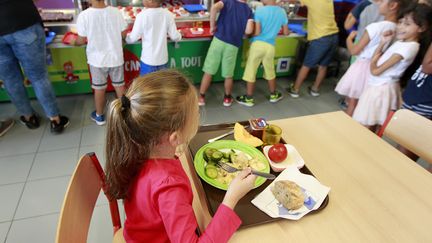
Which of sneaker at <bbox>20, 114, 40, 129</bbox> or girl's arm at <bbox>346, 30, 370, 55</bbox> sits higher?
girl's arm at <bbox>346, 30, 370, 55</bbox>

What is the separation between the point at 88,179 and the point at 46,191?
1.18m

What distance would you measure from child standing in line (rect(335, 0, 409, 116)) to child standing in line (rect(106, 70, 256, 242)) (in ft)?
6.82

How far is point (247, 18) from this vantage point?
2.68m

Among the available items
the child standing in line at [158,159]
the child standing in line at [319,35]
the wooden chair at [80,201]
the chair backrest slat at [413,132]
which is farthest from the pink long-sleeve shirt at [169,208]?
the child standing in line at [319,35]

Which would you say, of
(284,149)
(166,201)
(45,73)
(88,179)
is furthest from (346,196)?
(45,73)

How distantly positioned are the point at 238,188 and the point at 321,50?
2.65 metres

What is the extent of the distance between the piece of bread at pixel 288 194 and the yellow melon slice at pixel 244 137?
0.25 m

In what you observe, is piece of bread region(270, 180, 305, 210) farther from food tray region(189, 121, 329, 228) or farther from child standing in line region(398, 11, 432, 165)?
child standing in line region(398, 11, 432, 165)

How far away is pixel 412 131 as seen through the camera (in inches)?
52.6

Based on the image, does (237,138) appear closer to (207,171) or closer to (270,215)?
(207,171)

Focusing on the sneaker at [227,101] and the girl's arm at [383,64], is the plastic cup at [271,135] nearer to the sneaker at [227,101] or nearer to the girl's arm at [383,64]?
the girl's arm at [383,64]

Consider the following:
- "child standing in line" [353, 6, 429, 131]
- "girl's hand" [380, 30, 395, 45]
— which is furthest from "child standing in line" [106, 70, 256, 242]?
"girl's hand" [380, 30, 395, 45]

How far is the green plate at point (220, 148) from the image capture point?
3.22 ft

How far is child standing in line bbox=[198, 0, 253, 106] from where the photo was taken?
2588 millimetres
